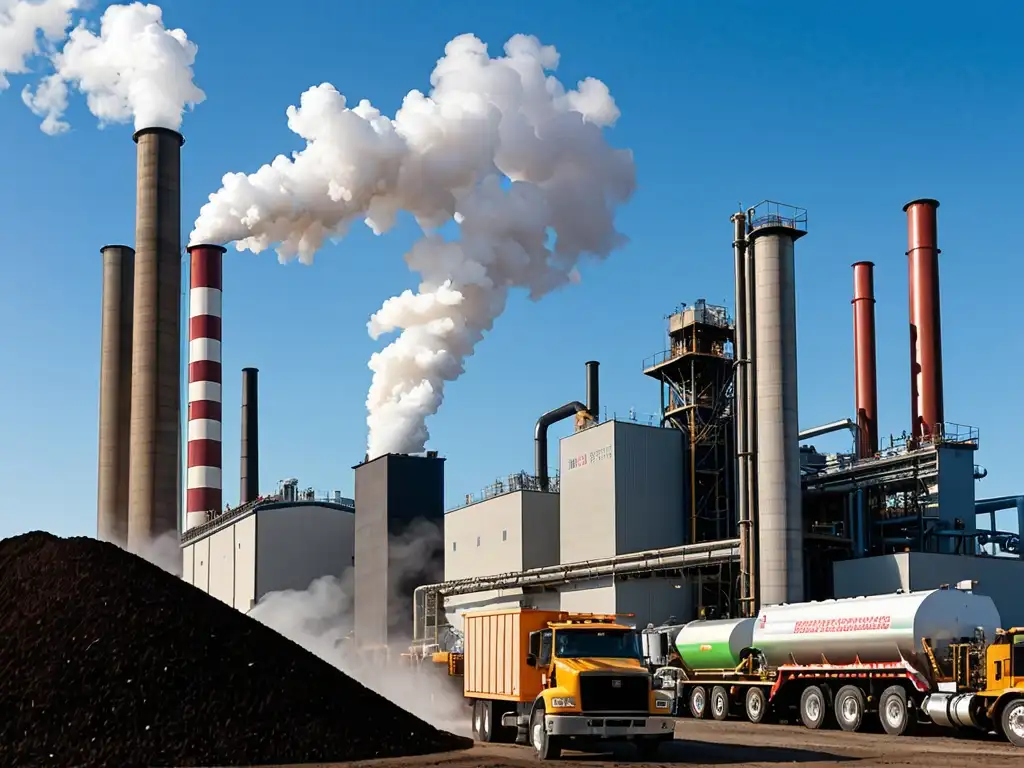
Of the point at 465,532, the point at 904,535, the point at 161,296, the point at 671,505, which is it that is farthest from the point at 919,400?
the point at 161,296

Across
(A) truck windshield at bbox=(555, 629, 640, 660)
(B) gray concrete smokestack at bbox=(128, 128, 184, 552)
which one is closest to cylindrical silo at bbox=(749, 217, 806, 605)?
(A) truck windshield at bbox=(555, 629, 640, 660)

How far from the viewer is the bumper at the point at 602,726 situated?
71.0ft

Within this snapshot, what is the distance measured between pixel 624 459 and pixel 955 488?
44.8 ft

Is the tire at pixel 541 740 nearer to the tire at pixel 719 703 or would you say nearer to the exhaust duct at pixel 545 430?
the tire at pixel 719 703

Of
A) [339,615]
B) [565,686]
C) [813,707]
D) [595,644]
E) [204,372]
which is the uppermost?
[204,372]

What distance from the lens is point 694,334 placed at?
58000mm

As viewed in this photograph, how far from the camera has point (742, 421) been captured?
48.3 meters

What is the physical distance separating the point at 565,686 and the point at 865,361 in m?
41.5

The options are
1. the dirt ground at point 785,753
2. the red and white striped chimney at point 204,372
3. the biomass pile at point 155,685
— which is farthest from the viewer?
the red and white striped chimney at point 204,372

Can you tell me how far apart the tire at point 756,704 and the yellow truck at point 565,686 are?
379 inches

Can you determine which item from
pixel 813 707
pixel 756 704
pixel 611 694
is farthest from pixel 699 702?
pixel 611 694

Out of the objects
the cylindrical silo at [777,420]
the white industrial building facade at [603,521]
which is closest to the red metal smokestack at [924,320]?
the cylindrical silo at [777,420]

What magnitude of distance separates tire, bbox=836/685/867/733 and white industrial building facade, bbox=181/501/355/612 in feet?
146

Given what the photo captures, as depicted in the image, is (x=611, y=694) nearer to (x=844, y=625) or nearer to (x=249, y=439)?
Result: (x=844, y=625)
